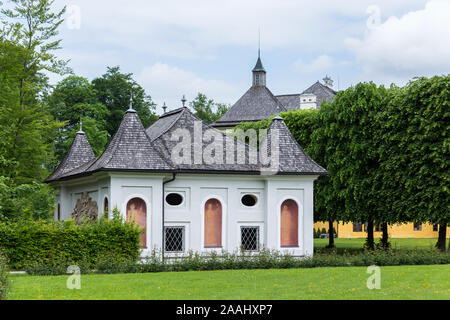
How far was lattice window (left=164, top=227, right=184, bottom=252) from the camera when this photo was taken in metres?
29.4

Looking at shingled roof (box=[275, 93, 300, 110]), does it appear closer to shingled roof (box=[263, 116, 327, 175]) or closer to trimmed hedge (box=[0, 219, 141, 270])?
shingled roof (box=[263, 116, 327, 175])

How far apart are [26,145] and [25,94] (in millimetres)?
4556

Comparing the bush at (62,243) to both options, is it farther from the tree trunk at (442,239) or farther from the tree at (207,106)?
the tree at (207,106)

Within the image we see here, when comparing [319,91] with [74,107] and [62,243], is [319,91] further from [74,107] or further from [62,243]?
[62,243]

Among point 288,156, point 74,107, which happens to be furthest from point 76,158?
point 74,107

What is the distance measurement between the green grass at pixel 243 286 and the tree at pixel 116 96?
1980 inches

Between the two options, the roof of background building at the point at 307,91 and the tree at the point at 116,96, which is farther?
the roof of background building at the point at 307,91

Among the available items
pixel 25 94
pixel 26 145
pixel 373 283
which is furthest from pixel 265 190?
pixel 25 94

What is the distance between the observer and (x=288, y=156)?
104 ft

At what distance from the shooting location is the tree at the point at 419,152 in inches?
1312

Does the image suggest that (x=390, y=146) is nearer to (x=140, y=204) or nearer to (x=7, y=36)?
(x=140, y=204)

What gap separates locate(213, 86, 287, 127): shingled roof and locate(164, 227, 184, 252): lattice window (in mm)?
42998

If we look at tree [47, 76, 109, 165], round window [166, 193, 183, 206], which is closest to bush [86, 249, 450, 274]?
round window [166, 193, 183, 206]

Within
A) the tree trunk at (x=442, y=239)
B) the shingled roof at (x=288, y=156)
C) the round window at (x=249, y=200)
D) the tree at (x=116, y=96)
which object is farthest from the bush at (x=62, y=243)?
the tree at (x=116, y=96)
